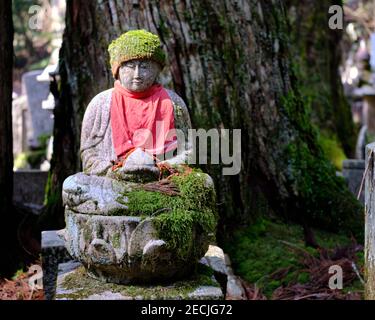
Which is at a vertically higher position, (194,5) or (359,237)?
(194,5)

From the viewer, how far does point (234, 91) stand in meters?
7.10

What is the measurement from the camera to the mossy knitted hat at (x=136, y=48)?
480cm

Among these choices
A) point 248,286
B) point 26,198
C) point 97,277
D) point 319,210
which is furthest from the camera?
point 26,198

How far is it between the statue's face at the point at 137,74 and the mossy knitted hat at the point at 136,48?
1.6 inches

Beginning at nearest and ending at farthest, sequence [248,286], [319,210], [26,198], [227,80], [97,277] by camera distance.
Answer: [97,277], [248,286], [227,80], [319,210], [26,198]

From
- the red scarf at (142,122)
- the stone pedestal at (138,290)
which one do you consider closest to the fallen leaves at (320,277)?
the stone pedestal at (138,290)

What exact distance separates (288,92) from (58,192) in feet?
8.63

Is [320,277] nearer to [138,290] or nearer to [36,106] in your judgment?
[138,290]

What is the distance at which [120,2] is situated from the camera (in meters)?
6.74

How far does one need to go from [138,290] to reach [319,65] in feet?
26.2

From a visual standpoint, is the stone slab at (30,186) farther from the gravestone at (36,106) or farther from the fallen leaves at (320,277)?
the fallen leaves at (320,277)

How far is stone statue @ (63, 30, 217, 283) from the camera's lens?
4406 mm

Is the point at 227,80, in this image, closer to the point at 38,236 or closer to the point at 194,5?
the point at 194,5
